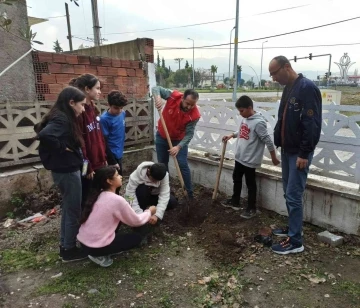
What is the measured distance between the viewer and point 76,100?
264 cm

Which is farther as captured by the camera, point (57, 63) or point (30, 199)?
point (57, 63)

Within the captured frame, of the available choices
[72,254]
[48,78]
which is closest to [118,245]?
[72,254]

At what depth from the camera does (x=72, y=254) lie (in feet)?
9.88

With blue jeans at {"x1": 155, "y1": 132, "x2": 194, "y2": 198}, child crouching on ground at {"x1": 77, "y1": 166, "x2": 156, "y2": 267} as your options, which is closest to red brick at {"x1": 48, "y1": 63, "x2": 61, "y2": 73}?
blue jeans at {"x1": 155, "y1": 132, "x2": 194, "y2": 198}

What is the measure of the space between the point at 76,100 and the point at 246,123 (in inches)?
85.3

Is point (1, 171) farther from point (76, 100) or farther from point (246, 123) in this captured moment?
point (246, 123)

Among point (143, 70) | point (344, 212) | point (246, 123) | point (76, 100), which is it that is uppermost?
point (143, 70)

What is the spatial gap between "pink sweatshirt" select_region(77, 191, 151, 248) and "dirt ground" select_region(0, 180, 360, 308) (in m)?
0.32

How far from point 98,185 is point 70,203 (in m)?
0.34

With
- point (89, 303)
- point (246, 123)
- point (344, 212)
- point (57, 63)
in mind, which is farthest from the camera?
point (57, 63)

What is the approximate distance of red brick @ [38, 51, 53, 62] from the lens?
14.7ft

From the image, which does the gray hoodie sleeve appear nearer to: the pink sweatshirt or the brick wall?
the pink sweatshirt

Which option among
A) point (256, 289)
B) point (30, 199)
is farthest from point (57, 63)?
point (256, 289)

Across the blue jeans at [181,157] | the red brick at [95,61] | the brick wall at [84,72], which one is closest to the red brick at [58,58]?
the brick wall at [84,72]
